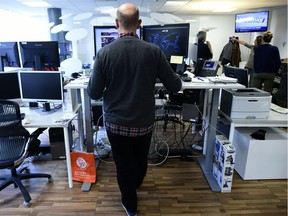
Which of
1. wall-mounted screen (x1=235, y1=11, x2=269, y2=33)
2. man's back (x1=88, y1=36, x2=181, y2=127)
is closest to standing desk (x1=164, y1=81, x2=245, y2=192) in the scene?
man's back (x1=88, y1=36, x2=181, y2=127)

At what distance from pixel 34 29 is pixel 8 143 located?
27.6ft

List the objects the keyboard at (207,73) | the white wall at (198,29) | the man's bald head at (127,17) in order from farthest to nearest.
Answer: the white wall at (198,29)
the keyboard at (207,73)
the man's bald head at (127,17)

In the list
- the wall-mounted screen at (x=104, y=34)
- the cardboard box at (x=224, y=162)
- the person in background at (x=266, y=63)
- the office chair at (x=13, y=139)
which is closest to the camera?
the office chair at (x=13, y=139)

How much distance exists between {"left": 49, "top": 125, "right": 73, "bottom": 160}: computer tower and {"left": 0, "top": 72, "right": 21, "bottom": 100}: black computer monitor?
55 cm

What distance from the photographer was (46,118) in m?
2.22

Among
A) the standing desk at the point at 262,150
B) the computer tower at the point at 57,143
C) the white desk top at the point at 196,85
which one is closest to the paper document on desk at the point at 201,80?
the white desk top at the point at 196,85

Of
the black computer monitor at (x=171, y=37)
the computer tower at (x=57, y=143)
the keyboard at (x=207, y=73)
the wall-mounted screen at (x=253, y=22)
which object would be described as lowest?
the computer tower at (x=57, y=143)

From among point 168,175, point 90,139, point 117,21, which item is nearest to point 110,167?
point 90,139

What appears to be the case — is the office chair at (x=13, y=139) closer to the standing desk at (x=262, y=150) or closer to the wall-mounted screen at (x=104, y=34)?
the wall-mounted screen at (x=104, y=34)

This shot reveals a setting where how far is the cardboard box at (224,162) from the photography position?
A: 202 cm

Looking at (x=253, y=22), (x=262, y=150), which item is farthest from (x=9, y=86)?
(x=253, y=22)

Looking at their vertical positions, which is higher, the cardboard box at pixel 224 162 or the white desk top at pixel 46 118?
the white desk top at pixel 46 118

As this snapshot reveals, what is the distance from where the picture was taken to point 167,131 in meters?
3.61

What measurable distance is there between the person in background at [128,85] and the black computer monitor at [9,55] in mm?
1986
